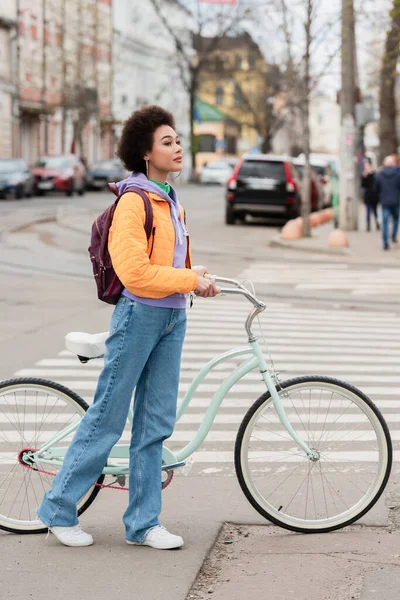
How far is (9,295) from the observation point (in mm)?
13898

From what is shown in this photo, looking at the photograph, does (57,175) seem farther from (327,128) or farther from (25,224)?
(327,128)

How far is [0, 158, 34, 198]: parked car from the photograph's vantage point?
41.8 m

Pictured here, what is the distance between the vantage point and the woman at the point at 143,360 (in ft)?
14.7

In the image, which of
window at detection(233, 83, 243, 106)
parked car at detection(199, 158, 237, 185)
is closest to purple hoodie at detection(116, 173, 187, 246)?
parked car at detection(199, 158, 237, 185)

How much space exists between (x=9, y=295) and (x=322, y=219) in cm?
1813

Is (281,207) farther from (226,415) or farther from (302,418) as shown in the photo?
(302,418)

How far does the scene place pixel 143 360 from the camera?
4539 millimetres

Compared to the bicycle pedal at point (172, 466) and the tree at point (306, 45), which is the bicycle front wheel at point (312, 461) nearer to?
the bicycle pedal at point (172, 466)

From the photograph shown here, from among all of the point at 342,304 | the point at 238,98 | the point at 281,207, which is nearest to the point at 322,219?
the point at 281,207

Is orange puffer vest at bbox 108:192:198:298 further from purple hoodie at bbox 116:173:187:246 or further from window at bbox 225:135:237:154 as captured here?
window at bbox 225:135:237:154

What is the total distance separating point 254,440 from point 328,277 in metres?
12.3

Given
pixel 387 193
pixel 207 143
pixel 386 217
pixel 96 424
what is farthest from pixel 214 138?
pixel 96 424

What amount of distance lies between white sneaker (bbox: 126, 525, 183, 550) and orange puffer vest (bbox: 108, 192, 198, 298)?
2.91ft

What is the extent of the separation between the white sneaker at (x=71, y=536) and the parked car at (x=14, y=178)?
3771cm
